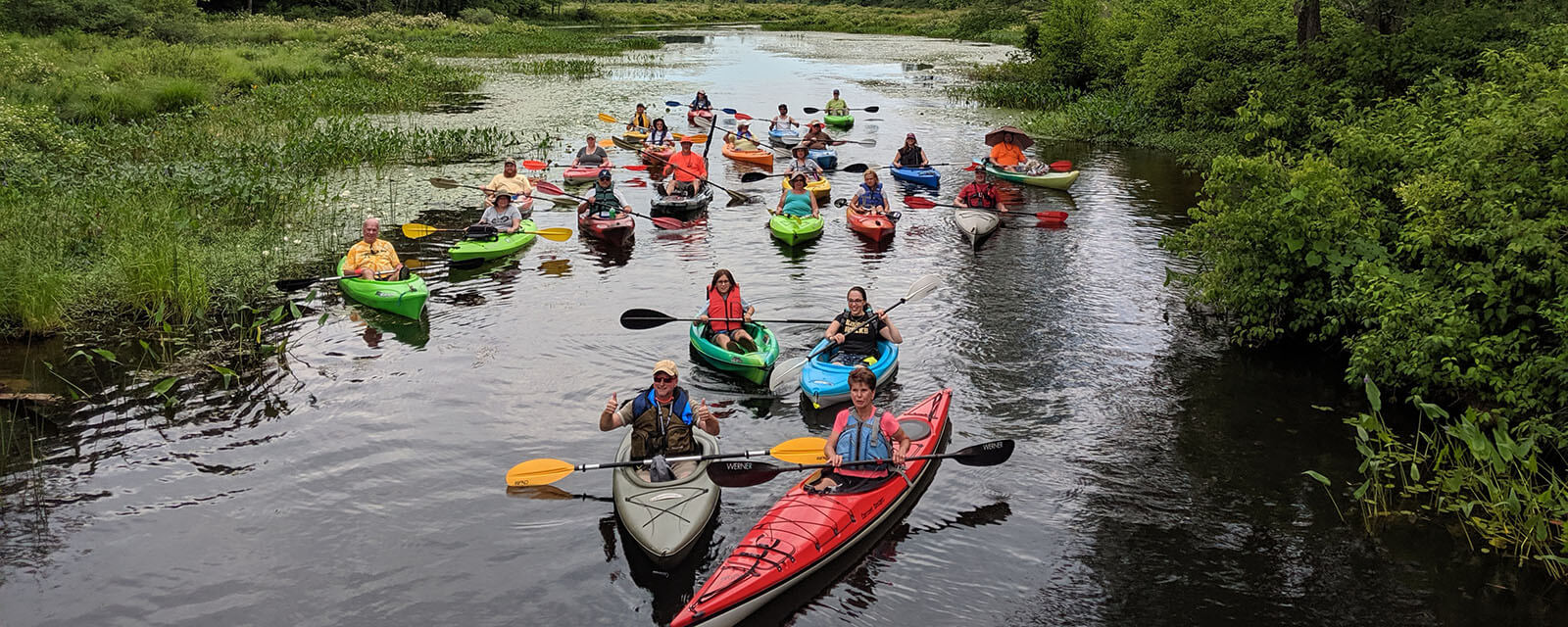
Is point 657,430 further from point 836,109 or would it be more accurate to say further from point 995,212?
point 836,109

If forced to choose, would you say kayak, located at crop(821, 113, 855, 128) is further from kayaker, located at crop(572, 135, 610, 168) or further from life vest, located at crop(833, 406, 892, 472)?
life vest, located at crop(833, 406, 892, 472)

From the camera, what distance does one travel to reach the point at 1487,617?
21.4 feet

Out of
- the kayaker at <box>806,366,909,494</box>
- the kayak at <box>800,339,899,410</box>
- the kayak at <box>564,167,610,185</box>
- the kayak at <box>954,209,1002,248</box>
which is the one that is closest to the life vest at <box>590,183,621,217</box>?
the kayak at <box>564,167,610,185</box>

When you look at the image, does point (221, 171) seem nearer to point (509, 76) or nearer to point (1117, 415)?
point (1117, 415)

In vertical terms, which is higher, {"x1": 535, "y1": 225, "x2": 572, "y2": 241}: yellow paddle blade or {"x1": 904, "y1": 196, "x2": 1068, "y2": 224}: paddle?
{"x1": 904, "y1": 196, "x2": 1068, "y2": 224}: paddle

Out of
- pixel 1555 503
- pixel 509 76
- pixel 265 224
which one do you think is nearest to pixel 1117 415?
pixel 1555 503

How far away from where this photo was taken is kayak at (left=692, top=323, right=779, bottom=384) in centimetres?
988

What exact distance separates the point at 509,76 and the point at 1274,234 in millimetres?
33485

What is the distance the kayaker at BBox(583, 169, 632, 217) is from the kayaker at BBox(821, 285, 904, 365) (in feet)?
21.8

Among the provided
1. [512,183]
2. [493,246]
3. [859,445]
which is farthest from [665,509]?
[512,183]

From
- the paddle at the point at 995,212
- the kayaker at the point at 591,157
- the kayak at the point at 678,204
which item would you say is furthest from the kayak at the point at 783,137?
the kayak at the point at 678,204

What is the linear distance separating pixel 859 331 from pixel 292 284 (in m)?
7.06

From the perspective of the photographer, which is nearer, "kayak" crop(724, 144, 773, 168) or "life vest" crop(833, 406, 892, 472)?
"life vest" crop(833, 406, 892, 472)

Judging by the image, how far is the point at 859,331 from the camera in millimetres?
10141
